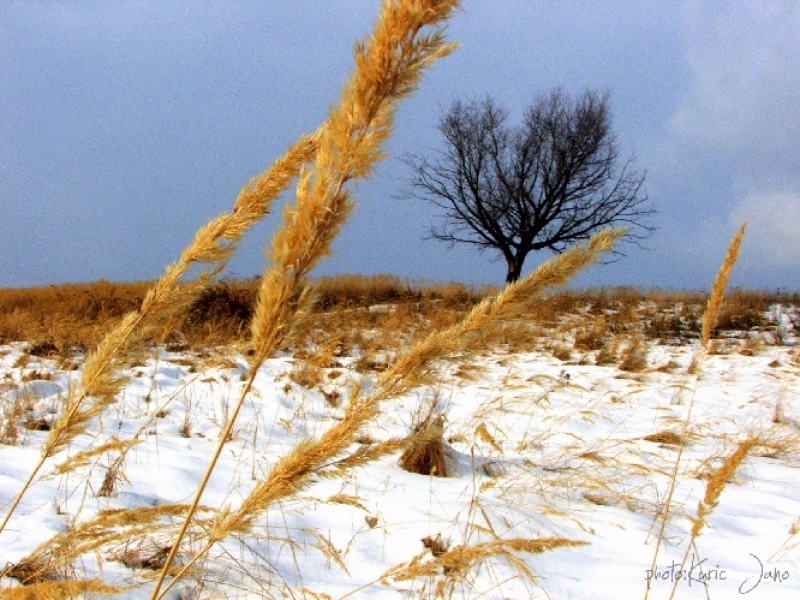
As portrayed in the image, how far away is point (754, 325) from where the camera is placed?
12.7m

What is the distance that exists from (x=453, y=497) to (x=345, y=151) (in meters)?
2.67

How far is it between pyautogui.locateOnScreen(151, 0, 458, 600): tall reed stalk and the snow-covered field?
39 cm

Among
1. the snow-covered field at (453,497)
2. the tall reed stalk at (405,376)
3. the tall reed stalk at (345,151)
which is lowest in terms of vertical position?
the snow-covered field at (453,497)

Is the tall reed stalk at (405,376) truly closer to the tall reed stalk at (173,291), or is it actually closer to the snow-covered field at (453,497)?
the snow-covered field at (453,497)

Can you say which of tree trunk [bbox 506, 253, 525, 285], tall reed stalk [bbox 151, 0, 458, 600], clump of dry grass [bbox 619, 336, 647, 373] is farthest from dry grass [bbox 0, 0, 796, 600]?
tree trunk [bbox 506, 253, 525, 285]

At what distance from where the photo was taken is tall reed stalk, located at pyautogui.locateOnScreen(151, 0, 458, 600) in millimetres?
787

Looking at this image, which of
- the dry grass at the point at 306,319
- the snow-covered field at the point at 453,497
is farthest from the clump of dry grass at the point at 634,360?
the dry grass at the point at 306,319

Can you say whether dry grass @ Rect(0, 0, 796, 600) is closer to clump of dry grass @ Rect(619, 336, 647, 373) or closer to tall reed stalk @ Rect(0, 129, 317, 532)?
tall reed stalk @ Rect(0, 129, 317, 532)

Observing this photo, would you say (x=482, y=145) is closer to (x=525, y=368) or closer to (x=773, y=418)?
(x=525, y=368)

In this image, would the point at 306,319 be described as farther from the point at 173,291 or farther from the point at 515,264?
the point at 515,264

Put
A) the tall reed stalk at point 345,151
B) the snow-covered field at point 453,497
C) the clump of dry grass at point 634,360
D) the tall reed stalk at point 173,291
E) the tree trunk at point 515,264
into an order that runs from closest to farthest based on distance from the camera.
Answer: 1. the tall reed stalk at point 345,151
2. the tall reed stalk at point 173,291
3. the snow-covered field at point 453,497
4. the clump of dry grass at point 634,360
5. the tree trunk at point 515,264

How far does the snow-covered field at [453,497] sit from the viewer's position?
211 centimetres

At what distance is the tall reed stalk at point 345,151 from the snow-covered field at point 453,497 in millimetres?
394

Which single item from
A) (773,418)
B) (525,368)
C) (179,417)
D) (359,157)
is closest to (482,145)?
(525,368)
